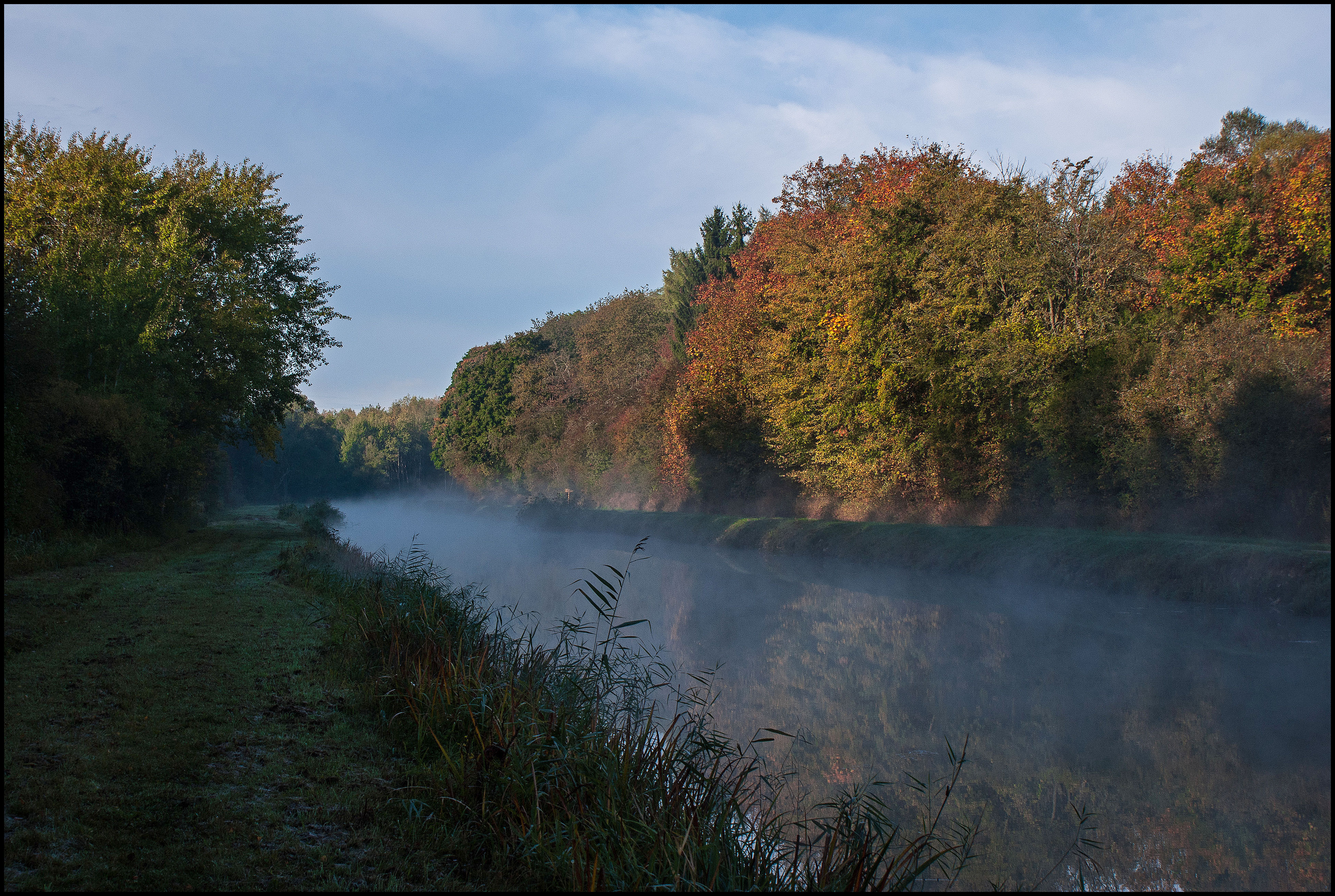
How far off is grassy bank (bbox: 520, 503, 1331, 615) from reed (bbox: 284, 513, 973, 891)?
508cm

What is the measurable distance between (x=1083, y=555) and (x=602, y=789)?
11255 mm

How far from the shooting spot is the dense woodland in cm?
1022

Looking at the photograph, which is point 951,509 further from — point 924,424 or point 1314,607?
point 1314,607

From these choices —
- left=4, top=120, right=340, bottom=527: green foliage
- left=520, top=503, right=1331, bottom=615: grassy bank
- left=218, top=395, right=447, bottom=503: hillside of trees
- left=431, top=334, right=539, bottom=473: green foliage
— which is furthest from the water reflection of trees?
left=218, top=395, right=447, bottom=503: hillside of trees

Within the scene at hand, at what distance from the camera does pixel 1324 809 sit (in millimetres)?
4824

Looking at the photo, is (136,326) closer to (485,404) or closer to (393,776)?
(393,776)

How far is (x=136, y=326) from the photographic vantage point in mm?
16125

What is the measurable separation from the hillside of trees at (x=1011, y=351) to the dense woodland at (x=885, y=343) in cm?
6

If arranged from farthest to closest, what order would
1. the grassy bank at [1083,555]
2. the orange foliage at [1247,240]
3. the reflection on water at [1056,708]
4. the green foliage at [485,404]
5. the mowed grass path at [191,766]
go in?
the green foliage at [485,404]
the orange foliage at [1247,240]
the grassy bank at [1083,555]
the reflection on water at [1056,708]
the mowed grass path at [191,766]

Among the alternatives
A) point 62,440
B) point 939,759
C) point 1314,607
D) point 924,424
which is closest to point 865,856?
point 939,759

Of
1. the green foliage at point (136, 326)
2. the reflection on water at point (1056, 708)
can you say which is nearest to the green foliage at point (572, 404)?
the green foliage at point (136, 326)

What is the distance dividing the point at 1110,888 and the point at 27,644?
8.21 metres

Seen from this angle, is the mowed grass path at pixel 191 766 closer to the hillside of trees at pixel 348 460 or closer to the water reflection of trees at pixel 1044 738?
the water reflection of trees at pixel 1044 738

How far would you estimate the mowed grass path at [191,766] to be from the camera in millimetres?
3215
